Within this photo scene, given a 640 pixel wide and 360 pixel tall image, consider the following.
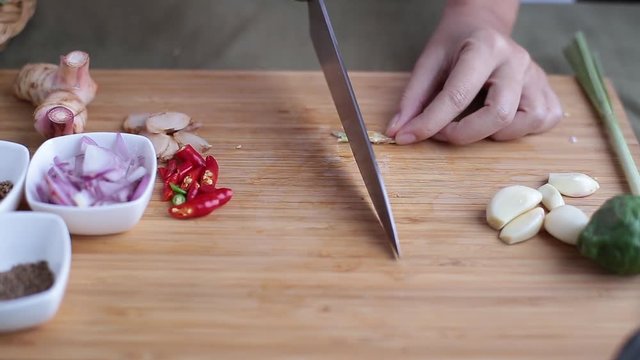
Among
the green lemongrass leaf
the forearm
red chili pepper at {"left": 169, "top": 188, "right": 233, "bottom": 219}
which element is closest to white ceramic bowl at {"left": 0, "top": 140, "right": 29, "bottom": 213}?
red chili pepper at {"left": 169, "top": 188, "right": 233, "bottom": 219}

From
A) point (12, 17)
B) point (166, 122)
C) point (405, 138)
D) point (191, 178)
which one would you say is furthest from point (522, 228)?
point (12, 17)

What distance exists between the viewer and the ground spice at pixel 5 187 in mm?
1104

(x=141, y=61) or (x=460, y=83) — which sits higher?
(x=460, y=83)

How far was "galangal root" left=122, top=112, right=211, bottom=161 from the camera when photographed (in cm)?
126

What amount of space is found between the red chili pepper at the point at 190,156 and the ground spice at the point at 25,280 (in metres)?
0.31

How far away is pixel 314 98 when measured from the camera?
142 centimetres

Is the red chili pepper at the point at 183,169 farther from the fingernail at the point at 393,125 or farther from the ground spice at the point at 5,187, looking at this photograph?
the fingernail at the point at 393,125

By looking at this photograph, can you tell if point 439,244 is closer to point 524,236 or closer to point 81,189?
Answer: point 524,236

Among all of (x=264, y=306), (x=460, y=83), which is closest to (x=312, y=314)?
(x=264, y=306)

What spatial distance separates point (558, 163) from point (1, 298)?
923 millimetres

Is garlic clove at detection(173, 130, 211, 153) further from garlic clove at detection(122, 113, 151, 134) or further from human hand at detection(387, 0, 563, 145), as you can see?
human hand at detection(387, 0, 563, 145)

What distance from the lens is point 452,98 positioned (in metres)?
1.30

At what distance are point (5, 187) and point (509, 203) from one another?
0.78 metres

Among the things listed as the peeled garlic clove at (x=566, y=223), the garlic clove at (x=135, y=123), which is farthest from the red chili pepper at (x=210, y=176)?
the peeled garlic clove at (x=566, y=223)
